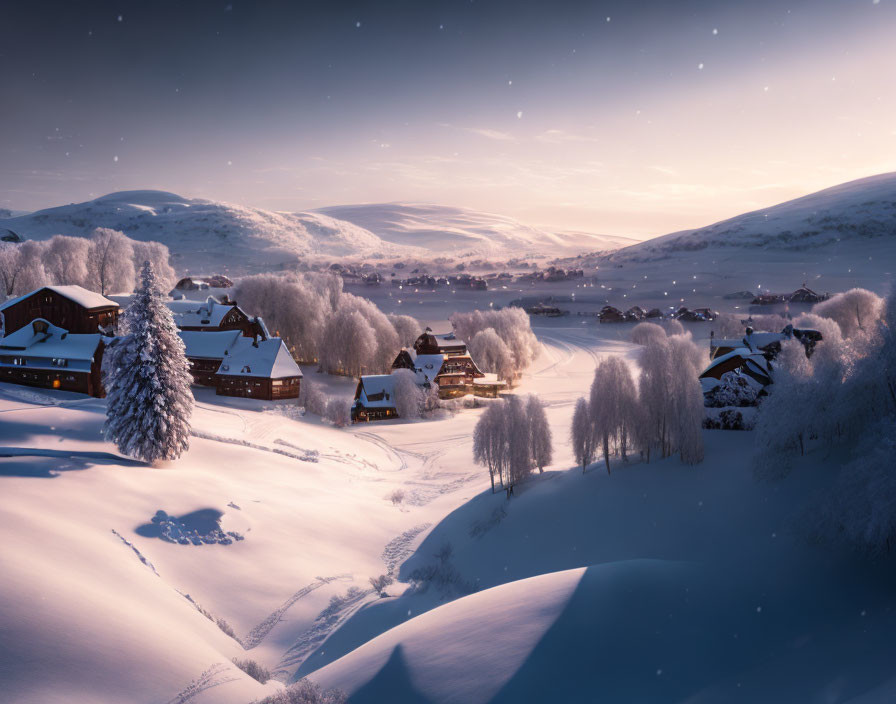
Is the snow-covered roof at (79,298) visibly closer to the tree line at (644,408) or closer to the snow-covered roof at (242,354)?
the snow-covered roof at (242,354)

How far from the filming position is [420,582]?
71.5 ft

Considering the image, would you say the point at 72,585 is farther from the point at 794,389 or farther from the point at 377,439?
the point at 377,439

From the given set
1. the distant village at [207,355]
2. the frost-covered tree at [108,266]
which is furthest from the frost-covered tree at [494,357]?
the frost-covered tree at [108,266]

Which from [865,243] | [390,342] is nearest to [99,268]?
[390,342]

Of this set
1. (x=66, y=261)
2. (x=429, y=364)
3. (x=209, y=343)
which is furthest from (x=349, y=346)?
(x=66, y=261)

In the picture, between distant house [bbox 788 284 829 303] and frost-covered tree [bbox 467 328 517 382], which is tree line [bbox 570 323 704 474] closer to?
frost-covered tree [bbox 467 328 517 382]

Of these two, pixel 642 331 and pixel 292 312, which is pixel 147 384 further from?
pixel 642 331

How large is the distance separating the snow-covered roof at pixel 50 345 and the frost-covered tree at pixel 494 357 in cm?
4423

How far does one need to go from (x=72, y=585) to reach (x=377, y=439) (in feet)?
106

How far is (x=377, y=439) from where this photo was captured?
46.2 metres

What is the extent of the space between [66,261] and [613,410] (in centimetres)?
8585

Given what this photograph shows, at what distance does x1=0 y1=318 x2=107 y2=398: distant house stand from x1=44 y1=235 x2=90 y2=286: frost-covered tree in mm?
40520

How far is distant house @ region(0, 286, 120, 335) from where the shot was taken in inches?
1705

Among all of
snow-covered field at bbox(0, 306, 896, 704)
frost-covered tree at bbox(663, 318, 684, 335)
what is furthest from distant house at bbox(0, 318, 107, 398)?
frost-covered tree at bbox(663, 318, 684, 335)
